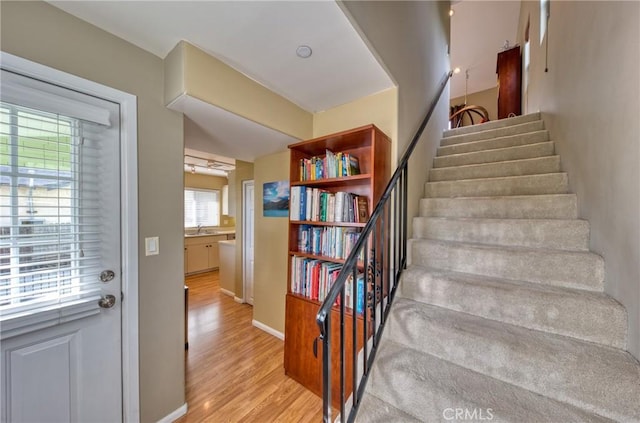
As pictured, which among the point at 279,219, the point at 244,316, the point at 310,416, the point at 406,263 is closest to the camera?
the point at 310,416

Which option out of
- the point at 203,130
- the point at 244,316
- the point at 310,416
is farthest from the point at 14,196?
the point at 244,316

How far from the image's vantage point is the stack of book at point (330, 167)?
1.85 metres

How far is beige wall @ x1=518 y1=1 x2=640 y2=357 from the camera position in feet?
3.22

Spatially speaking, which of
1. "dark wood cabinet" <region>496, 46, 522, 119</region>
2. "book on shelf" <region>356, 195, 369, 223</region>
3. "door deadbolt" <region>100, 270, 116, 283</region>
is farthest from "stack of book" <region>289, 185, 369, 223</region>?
"dark wood cabinet" <region>496, 46, 522, 119</region>

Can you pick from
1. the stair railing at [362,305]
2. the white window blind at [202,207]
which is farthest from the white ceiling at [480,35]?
the white window blind at [202,207]

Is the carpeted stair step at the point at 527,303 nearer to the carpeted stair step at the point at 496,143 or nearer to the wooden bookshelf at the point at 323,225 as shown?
the wooden bookshelf at the point at 323,225

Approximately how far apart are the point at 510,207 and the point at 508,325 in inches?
36.7

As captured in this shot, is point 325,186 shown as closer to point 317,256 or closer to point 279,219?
point 317,256

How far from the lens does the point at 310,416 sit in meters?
1.67

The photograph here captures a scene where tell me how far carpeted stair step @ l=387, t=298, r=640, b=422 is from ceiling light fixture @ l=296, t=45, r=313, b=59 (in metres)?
1.74

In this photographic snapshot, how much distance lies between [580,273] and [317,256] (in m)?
1.58

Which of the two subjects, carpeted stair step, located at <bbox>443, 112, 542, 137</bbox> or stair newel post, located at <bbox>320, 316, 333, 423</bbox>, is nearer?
stair newel post, located at <bbox>320, 316, 333, 423</bbox>

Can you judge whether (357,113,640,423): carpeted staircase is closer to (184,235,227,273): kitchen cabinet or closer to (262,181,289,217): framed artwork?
(262,181,289,217): framed artwork

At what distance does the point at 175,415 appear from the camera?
161 centimetres
